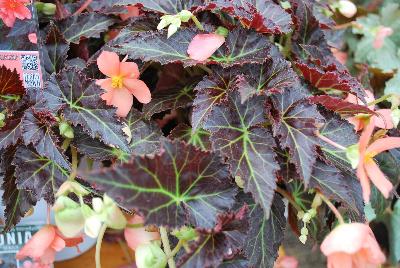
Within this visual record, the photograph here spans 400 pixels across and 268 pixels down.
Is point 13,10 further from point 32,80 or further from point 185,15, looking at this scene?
point 185,15

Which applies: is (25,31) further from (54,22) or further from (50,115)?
(50,115)

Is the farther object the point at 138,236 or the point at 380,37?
the point at 380,37

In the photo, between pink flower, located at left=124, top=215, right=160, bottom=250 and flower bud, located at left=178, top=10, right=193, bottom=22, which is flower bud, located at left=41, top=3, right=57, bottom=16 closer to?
flower bud, located at left=178, top=10, right=193, bottom=22

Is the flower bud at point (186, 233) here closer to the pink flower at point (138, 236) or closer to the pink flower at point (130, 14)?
the pink flower at point (138, 236)

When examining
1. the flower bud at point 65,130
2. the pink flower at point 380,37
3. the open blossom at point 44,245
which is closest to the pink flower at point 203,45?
the flower bud at point 65,130

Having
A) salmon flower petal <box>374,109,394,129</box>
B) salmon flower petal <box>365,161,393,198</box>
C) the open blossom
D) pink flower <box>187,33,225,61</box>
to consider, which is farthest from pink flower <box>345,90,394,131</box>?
the open blossom

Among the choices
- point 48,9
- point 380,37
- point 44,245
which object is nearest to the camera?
point 44,245

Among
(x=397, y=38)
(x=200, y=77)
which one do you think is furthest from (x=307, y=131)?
(x=397, y=38)

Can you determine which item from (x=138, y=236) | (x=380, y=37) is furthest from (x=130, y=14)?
(x=380, y=37)
